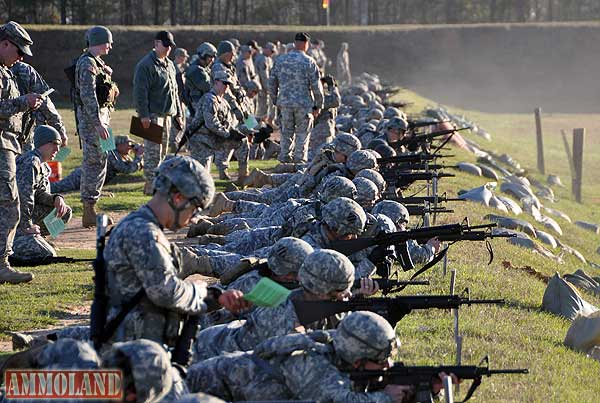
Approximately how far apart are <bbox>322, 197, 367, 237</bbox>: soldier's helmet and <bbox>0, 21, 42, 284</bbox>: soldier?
3.48m

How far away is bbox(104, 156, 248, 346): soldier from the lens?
6.31 meters

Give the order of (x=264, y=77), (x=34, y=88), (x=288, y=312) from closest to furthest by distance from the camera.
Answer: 1. (x=288, y=312)
2. (x=34, y=88)
3. (x=264, y=77)

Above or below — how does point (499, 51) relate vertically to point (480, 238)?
above

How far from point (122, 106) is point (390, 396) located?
34289 mm

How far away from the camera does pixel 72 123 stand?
32.0 metres

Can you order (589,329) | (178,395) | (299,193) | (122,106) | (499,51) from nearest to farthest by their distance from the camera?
(178,395)
(589,329)
(299,193)
(122,106)
(499,51)

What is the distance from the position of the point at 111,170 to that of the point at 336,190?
30.8ft

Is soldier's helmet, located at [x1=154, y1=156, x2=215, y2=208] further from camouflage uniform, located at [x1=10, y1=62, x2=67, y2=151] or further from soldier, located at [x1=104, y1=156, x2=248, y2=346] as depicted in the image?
camouflage uniform, located at [x1=10, y1=62, x2=67, y2=151]

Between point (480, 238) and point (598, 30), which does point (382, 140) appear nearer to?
point (480, 238)

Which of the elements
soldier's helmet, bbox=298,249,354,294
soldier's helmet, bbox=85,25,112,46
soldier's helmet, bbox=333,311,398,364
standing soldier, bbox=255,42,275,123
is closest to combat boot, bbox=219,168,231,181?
soldier's helmet, bbox=85,25,112,46

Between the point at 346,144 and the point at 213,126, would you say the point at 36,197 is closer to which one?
the point at 346,144

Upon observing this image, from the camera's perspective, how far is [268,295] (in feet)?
21.1

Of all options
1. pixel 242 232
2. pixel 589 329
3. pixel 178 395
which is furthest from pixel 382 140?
pixel 178 395

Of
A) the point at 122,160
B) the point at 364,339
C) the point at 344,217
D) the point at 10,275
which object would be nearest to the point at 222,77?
the point at 122,160
